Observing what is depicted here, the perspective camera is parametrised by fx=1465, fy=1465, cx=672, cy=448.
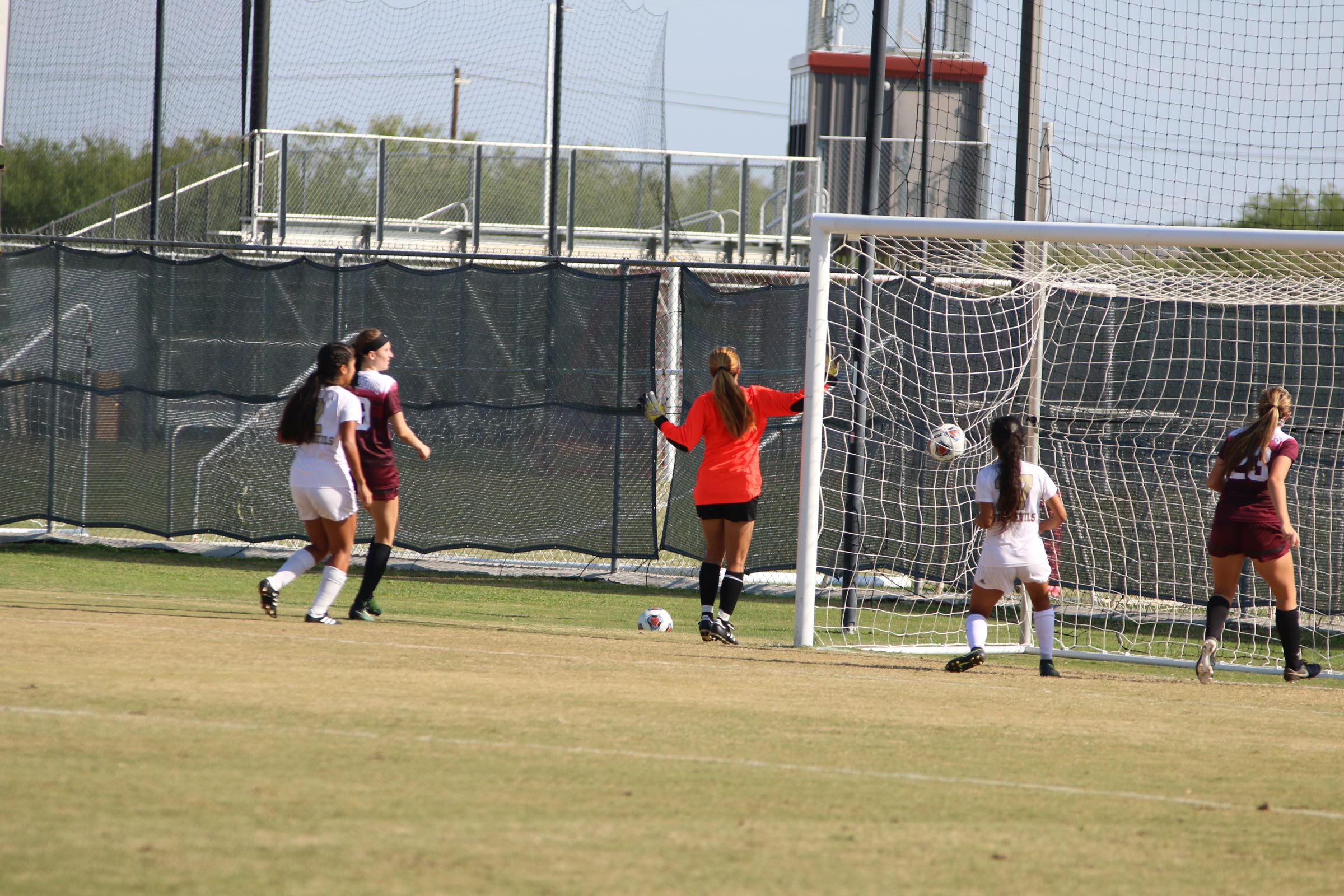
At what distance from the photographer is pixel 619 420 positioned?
1345cm

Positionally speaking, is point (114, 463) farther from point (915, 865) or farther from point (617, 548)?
point (915, 865)

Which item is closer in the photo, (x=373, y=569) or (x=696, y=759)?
(x=696, y=759)

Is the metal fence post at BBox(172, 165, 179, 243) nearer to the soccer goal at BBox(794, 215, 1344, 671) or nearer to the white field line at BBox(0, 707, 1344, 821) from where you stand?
the soccer goal at BBox(794, 215, 1344, 671)

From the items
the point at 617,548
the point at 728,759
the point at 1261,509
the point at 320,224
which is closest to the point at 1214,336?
the point at 1261,509

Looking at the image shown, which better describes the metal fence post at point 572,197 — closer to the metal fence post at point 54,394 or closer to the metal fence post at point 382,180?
the metal fence post at point 382,180

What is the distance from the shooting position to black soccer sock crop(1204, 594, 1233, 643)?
9.05m

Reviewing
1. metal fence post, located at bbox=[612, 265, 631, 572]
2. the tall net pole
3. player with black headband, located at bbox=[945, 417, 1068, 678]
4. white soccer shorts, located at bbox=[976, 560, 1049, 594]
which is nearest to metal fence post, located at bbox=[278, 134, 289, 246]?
metal fence post, located at bbox=[612, 265, 631, 572]

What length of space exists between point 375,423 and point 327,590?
1.18 metres

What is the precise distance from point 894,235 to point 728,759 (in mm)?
5055

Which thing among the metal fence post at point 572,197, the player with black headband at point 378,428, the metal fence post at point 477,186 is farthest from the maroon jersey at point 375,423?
the metal fence post at point 477,186

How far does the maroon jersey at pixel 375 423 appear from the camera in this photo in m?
9.80

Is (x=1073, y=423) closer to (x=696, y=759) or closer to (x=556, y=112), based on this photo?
(x=696, y=759)

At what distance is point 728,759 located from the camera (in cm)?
571

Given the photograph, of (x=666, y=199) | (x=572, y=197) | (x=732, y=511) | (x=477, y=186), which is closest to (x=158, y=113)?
(x=477, y=186)
